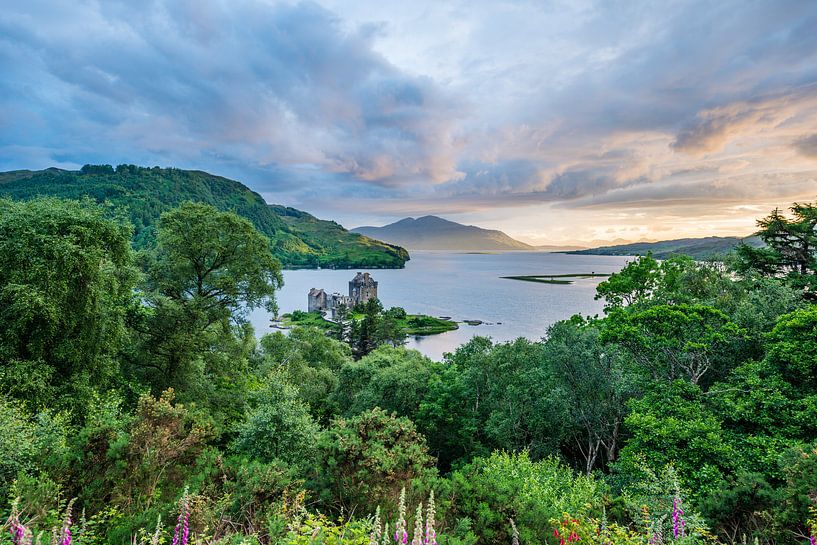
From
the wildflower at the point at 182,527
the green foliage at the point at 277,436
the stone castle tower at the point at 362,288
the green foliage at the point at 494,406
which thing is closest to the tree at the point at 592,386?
A: the green foliage at the point at 494,406

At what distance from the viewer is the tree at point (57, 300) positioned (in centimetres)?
1099

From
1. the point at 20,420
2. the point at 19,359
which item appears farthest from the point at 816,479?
the point at 19,359

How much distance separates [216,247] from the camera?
Result: 18812 millimetres

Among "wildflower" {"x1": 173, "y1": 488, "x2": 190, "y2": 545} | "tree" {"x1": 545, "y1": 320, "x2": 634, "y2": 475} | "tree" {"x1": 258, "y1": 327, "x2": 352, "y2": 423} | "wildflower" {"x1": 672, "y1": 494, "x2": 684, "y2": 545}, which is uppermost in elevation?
"wildflower" {"x1": 173, "y1": 488, "x2": 190, "y2": 545}

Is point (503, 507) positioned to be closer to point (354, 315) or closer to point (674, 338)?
point (674, 338)

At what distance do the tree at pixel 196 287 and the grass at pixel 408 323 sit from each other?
185 feet

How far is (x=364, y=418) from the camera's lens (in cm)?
1002

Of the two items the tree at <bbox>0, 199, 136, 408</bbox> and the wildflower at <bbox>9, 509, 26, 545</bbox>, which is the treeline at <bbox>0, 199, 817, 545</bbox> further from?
the wildflower at <bbox>9, 509, 26, 545</bbox>

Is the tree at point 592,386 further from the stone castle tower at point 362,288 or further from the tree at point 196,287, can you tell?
the stone castle tower at point 362,288

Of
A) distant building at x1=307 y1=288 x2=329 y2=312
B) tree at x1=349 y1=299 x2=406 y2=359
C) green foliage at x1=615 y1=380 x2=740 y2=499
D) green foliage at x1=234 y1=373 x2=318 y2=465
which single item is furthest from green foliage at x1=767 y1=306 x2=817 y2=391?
distant building at x1=307 y1=288 x2=329 y2=312

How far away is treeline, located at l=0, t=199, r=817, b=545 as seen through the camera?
7.36 m

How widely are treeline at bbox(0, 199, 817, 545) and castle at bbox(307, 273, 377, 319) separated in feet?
239

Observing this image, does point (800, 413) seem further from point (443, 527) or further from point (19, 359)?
point (19, 359)

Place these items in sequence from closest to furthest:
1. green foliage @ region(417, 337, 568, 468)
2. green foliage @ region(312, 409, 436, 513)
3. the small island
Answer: green foliage @ region(312, 409, 436, 513)
green foliage @ region(417, 337, 568, 468)
the small island
